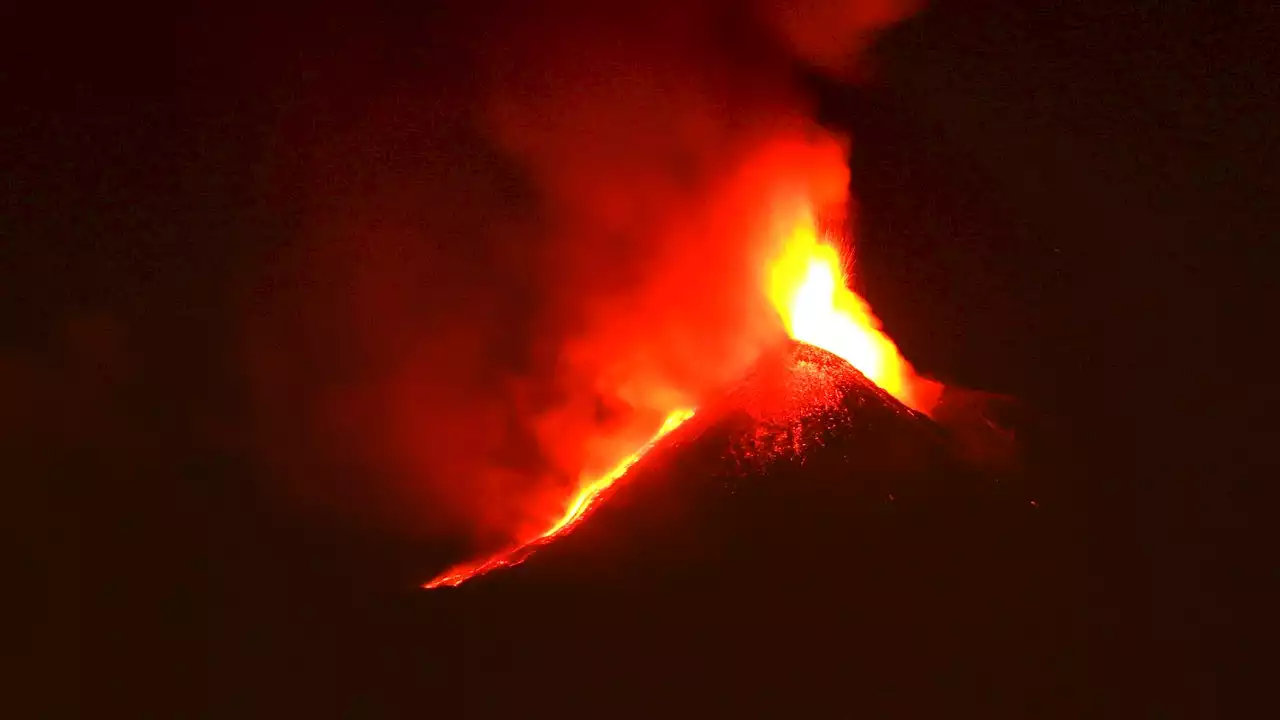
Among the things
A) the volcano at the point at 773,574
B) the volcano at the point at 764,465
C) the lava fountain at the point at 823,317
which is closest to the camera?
the volcano at the point at 773,574

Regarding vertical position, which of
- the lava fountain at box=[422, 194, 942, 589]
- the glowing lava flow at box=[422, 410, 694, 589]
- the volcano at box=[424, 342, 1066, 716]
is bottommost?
the volcano at box=[424, 342, 1066, 716]

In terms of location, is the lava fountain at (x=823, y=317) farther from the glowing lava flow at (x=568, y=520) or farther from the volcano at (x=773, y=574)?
the volcano at (x=773, y=574)

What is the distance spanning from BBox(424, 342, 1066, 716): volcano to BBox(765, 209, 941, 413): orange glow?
306 mm

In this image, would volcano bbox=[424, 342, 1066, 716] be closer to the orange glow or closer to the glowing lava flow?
the glowing lava flow

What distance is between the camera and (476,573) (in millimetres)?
5691

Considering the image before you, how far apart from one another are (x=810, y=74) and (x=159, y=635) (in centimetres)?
402

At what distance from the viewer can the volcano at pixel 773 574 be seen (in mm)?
5195

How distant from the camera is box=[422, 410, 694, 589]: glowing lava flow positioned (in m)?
5.72

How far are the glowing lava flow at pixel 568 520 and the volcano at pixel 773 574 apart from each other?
0.07 metres

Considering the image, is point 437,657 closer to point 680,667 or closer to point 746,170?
point 680,667

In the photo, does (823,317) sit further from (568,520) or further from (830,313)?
(568,520)

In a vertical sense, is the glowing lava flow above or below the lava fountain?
below

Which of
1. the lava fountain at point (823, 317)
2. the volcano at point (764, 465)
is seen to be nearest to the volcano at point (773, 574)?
the volcano at point (764, 465)

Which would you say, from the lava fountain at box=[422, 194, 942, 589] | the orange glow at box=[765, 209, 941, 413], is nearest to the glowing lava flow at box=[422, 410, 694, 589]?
the lava fountain at box=[422, 194, 942, 589]
